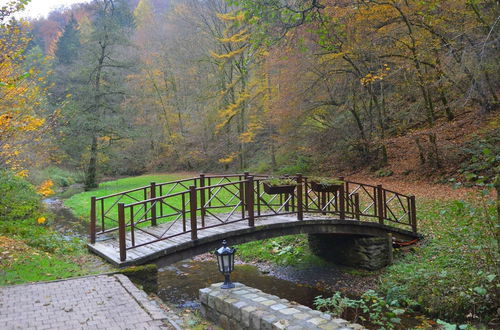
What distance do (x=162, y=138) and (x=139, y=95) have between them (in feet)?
17.9

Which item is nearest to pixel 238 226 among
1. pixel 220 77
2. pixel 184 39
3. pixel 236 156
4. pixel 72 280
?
pixel 72 280

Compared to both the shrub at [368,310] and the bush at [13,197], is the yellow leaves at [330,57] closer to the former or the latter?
the shrub at [368,310]

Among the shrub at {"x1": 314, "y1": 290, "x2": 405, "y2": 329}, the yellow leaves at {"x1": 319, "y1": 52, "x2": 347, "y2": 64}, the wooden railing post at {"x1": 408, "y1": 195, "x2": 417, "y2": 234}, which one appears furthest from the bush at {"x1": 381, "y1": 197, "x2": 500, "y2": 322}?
the yellow leaves at {"x1": 319, "y1": 52, "x2": 347, "y2": 64}

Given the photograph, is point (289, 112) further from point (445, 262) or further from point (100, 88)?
point (100, 88)

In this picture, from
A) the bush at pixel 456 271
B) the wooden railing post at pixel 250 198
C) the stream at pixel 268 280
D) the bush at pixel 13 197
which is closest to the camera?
the bush at pixel 456 271

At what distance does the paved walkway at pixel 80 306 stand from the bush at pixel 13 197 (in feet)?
13.8

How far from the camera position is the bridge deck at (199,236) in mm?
7215

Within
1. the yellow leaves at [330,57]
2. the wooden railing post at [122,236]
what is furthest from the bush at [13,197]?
the yellow leaves at [330,57]

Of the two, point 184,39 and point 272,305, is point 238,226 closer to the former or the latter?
point 272,305

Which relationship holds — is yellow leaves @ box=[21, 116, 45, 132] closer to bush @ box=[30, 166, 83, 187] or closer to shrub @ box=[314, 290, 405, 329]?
shrub @ box=[314, 290, 405, 329]

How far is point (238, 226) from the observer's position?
8555 mm

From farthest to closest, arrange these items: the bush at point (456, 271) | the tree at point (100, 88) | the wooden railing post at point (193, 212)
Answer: the tree at point (100, 88), the wooden railing post at point (193, 212), the bush at point (456, 271)

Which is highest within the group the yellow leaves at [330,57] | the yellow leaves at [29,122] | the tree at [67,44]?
the tree at [67,44]

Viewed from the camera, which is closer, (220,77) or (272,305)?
(272,305)
